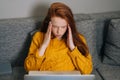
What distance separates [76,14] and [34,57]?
60 centimetres

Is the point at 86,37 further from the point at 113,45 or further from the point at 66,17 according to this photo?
the point at 66,17

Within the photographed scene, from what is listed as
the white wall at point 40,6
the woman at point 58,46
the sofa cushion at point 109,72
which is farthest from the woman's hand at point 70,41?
the white wall at point 40,6

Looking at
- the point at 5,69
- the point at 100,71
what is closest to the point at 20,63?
the point at 5,69

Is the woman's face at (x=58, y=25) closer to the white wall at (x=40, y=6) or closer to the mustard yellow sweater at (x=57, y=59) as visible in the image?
the mustard yellow sweater at (x=57, y=59)

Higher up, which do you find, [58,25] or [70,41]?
[58,25]

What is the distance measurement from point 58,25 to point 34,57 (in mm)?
272

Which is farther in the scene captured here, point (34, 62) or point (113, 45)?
point (113, 45)

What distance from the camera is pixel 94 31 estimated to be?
183cm

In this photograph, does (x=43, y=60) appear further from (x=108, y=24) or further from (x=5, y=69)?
(x=108, y=24)

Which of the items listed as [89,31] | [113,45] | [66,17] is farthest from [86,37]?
[66,17]

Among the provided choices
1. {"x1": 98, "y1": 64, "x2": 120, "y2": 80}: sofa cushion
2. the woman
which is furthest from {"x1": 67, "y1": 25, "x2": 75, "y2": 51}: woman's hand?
{"x1": 98, "y1": 64, "x2": 120, "y2": 80}: sofa cushion

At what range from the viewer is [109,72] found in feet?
5.95

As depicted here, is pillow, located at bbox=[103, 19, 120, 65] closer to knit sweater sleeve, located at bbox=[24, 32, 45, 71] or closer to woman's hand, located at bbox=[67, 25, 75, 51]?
woman's hand, located at bbox=[67, 25, 75, 51]

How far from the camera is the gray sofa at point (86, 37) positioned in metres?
1.79
